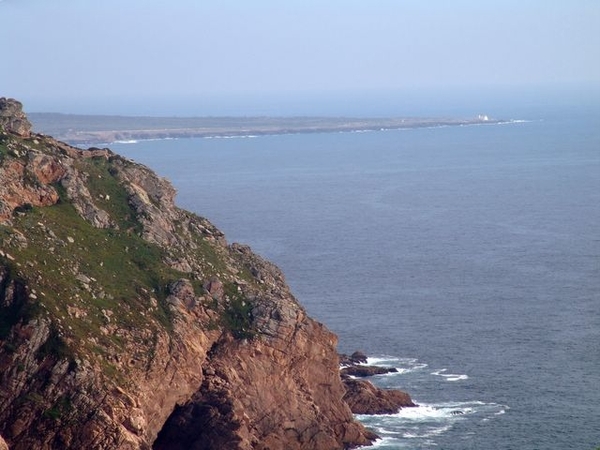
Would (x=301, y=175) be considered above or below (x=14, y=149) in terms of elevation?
below

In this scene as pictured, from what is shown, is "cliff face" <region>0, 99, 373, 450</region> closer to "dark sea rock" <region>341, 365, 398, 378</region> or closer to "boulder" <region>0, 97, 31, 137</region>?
"boulder" <region>0, 97, 31, 137</region>

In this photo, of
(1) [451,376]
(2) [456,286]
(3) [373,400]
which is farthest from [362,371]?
(2) [456,286]

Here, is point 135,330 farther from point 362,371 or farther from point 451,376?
point 451,376

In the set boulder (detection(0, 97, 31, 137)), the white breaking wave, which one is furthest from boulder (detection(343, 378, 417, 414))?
boulder (detection(0, 97, 31, 137))

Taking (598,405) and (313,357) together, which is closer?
Result: (313,357)

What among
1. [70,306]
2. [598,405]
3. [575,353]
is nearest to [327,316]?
[575,353]

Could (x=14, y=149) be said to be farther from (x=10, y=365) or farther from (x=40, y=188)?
(x=10, y=365)

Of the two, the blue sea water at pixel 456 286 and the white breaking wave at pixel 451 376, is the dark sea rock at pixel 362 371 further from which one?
the white breaking wave at pixel 451 376
